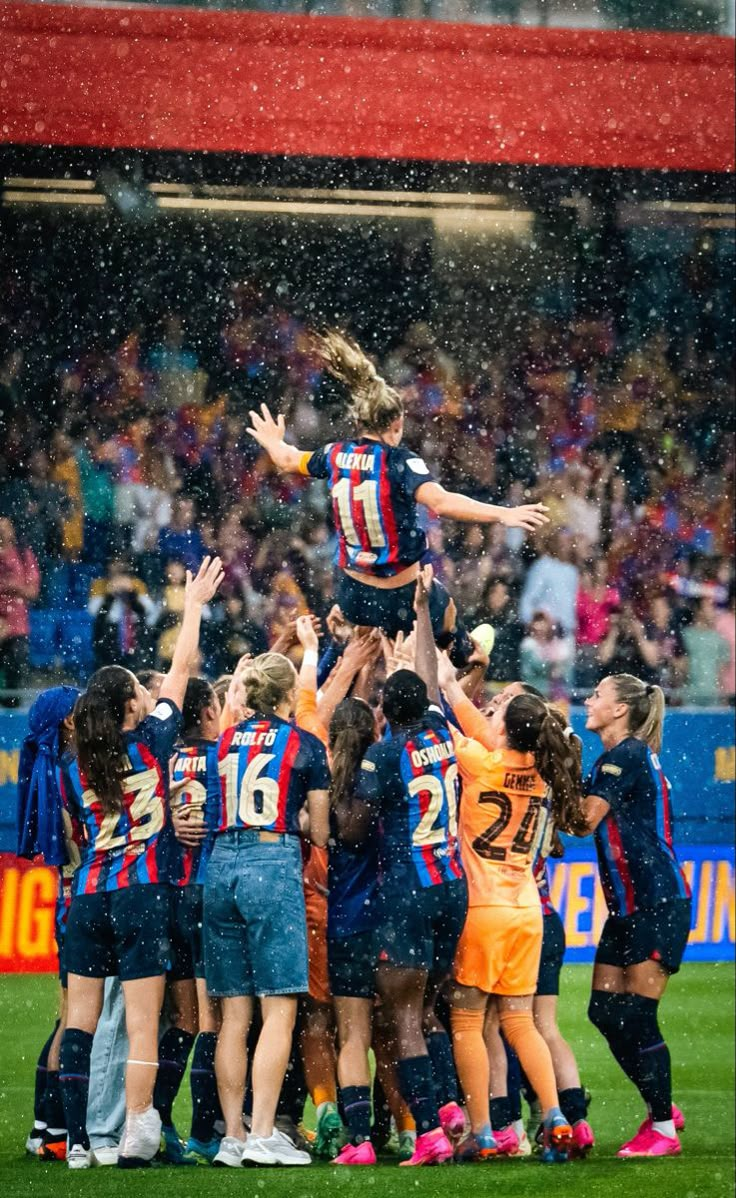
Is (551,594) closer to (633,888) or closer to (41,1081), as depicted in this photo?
(633,888)

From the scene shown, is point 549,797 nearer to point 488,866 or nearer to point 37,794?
point 488,866

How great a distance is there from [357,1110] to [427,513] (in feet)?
21.0

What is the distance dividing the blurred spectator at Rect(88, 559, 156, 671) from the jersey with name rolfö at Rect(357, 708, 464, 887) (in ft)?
15.3

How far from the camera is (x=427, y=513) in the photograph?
11.5 m

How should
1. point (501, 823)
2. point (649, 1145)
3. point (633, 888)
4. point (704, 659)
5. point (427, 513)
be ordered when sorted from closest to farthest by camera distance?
1. point (501, 823)
2. point (633, 888)
3. point (649, 1145)
4. point (704, 659)
5. point (427, 513)

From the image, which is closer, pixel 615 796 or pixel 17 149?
pixel 615 796

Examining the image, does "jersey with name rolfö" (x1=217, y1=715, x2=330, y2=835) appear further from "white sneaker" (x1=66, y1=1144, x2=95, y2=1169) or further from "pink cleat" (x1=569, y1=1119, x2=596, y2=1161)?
"pink cleat" (x1=569, y1=1119, x2=596, y2=1161)

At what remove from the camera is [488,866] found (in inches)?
219

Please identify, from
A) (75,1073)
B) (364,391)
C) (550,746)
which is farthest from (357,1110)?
(364,391)

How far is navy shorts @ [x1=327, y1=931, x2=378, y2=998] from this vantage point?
5.41 meters

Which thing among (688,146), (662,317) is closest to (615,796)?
(688,146)

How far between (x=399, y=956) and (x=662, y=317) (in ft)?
28.4

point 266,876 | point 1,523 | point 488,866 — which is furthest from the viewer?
point 1,523

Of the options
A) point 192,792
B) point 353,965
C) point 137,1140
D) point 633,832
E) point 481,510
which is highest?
point 481,510
